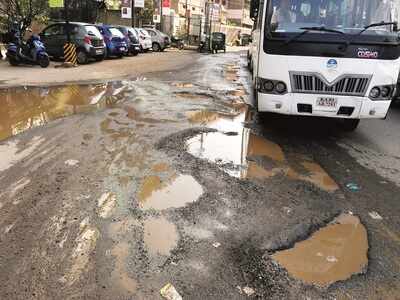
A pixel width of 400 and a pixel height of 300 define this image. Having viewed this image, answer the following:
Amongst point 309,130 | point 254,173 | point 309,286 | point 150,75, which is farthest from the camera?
point 150,75

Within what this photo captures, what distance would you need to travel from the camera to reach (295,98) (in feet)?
21.8

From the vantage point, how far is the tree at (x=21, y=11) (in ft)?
65.7

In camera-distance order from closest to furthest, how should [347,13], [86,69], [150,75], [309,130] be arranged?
[347,13] < [309,130] < [150,75] < [86,69]

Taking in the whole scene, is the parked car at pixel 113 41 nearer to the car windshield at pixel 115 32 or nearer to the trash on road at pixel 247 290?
the car windshield at pixel 115 32

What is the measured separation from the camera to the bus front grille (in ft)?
21.2

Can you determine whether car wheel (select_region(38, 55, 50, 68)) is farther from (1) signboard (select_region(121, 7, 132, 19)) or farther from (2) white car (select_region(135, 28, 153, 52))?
(1) signboard (select_region(121, 7, 132, 19))

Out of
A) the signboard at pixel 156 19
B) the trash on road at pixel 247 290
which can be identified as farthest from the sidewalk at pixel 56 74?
the signboard at pixel 156 19

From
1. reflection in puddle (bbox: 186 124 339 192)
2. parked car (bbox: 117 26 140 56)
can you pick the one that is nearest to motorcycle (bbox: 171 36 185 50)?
parked car (bbox: 117 26 140 56)

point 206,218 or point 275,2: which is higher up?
point 275,2

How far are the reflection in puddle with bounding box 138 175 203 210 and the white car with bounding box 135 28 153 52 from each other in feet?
80.6

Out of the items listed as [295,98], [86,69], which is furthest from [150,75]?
[295,98]

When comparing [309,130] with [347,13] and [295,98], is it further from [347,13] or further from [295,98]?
[347,13]

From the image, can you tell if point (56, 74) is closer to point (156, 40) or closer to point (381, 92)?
point (381, 92)

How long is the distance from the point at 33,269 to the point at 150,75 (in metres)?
13.0
